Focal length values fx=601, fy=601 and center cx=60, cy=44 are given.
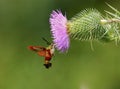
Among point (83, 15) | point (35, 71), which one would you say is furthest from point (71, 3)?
point (83, 15)

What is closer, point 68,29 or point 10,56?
point 68,29

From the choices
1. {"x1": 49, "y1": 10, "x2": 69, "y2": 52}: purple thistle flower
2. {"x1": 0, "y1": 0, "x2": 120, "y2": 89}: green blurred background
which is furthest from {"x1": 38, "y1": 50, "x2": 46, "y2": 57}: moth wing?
{"x1": 0, "y1": 0, "x2": 120, "y2": 89}: green blurred background

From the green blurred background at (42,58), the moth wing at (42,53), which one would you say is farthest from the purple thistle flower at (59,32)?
the green blurred background at (42,58)

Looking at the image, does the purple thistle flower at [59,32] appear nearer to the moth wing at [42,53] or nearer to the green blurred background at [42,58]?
the moth wing at [42,53]

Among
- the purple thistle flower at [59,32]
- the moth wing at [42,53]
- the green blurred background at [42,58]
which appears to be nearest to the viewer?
the purple thistle flower at [59,32]

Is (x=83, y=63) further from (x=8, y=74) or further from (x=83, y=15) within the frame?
(x=83, y=15)

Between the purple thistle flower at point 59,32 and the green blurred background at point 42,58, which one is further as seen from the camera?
the green blurred background at point 42,58
